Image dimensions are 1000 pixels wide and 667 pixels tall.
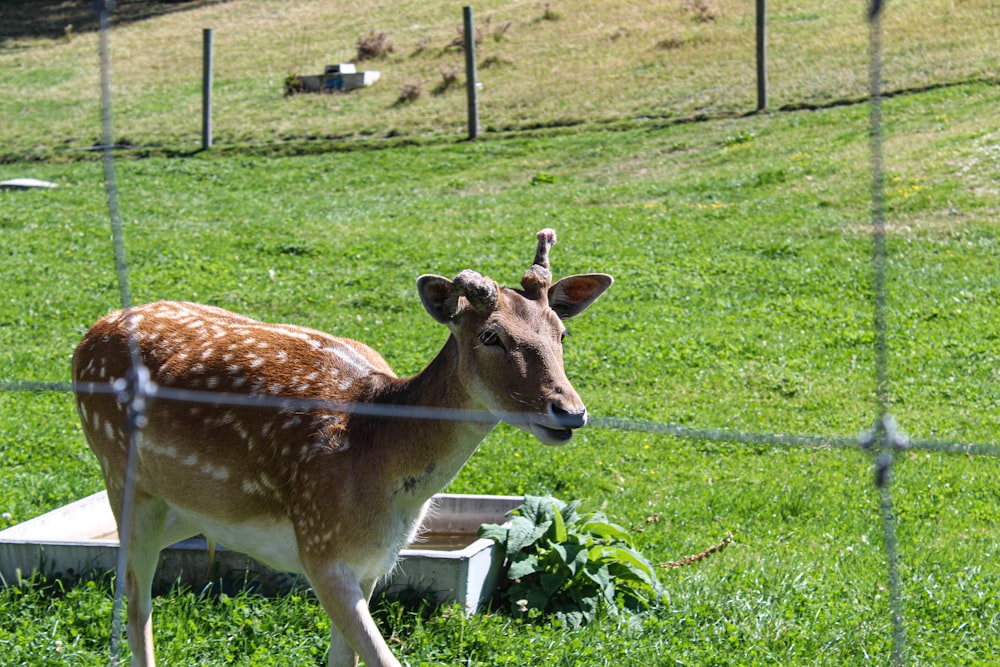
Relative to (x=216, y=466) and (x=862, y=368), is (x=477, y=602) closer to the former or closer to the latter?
(x=216, y=466)

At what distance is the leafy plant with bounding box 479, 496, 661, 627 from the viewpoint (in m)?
5.87

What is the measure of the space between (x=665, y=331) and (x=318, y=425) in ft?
22.0

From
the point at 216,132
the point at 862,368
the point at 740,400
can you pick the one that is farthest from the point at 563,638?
the point at 216,132

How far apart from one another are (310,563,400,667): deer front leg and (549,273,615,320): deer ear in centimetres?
146

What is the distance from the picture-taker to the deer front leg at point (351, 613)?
4.64 meters

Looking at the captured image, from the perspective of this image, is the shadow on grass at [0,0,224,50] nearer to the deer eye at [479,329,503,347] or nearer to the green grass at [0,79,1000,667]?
the green grass at [0,79,1000,667]

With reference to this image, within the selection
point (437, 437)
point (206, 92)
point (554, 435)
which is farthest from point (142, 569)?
point (206, 92)

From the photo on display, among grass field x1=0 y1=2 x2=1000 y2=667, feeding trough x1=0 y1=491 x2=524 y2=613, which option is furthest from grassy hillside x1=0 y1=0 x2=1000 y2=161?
feeding trough x1=0 y1=491 x2=524 y2=613

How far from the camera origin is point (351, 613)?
4.71 m

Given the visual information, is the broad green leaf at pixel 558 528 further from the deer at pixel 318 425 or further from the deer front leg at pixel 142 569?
the deer front leg at pixel 142 569

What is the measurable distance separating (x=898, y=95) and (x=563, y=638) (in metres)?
18.5

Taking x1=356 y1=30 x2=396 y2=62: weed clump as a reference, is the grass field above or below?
below

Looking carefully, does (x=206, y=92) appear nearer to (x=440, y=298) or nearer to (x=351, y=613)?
(x=440, y=298)

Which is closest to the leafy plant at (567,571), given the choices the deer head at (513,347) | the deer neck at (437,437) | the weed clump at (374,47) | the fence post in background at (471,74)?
the deer neck at (437,437)
